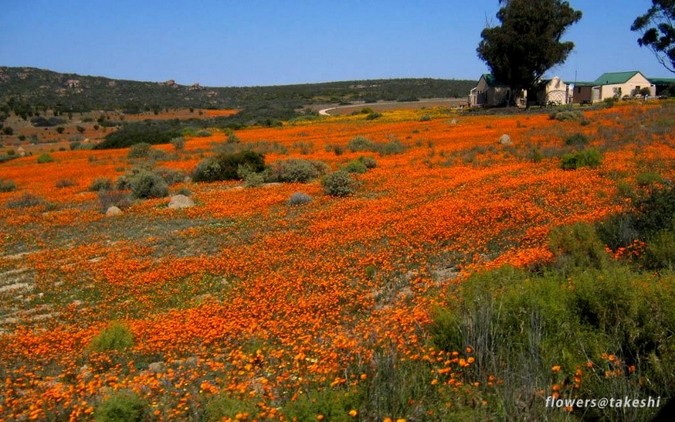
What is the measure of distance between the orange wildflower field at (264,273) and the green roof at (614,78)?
168ft

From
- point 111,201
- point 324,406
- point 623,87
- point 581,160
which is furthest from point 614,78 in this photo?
point 324,406

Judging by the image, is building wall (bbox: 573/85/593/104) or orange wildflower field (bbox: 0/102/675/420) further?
building wall (bbox: 573/85/593/104)

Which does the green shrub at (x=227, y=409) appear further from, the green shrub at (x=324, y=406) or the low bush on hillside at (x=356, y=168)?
the low bush on hillside at (x=356, y=168)

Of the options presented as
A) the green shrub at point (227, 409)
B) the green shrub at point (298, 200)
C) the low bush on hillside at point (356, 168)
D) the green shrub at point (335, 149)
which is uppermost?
the green shrub at point (335, 149)

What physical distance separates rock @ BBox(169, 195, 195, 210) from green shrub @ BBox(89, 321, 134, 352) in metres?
12.0

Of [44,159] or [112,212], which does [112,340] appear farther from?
[44,159]

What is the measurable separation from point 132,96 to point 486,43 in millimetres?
79512

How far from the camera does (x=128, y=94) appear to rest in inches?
4537

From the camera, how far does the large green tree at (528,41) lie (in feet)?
189

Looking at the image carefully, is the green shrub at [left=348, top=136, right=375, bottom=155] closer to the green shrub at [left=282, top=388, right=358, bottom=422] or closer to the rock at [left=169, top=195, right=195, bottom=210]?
the rock at [left=169, top=195, right=195, bottom=210]

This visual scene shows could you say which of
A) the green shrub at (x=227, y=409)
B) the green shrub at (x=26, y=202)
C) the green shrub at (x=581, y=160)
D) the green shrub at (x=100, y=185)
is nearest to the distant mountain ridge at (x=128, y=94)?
the green shrub at (x=100, y=185)

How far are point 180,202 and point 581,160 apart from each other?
47.9ft

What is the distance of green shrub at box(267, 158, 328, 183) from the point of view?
24372 mm

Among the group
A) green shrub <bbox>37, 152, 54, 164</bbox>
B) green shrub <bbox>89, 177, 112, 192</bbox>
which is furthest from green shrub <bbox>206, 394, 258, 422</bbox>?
green shrub <bbox>37, 152, 54, 164</bbox>
